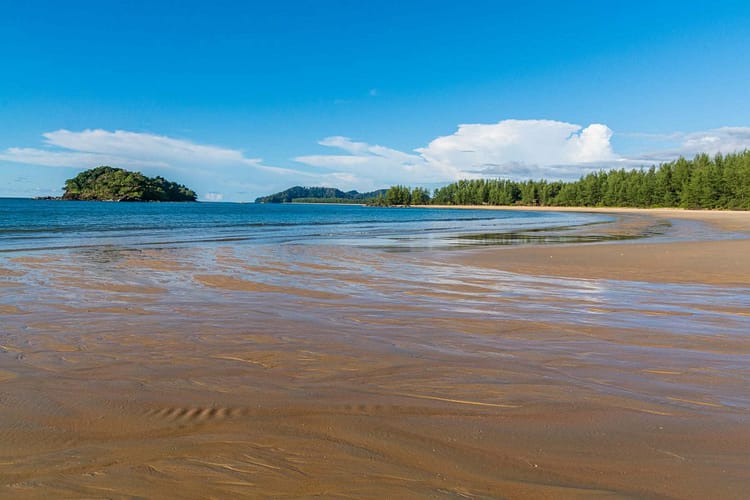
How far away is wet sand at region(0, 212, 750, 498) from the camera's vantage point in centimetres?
289

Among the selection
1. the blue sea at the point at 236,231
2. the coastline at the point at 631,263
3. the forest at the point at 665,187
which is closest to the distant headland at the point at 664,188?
the forest at the point at 665,187

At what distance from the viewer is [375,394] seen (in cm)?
422

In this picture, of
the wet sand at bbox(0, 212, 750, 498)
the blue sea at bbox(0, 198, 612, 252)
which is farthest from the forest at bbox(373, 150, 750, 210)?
the wet sand at bbox(0, 212, 750, 498)

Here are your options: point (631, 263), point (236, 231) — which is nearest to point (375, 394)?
point (631, 263)

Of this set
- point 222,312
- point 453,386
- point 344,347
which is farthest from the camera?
point 222,312

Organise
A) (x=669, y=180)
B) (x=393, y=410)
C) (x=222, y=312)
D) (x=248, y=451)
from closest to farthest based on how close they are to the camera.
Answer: (x=248, y=451), (x=393, y=410), (x=222, y=312), (x=669, y=180)

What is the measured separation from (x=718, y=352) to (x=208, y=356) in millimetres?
5808

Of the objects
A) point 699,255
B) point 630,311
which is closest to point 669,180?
point 699,255

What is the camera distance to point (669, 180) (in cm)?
11219

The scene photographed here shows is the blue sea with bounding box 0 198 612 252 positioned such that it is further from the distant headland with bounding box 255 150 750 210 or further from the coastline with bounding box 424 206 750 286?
the distant headland with bounding box 255 150 750 210

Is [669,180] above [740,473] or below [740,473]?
above

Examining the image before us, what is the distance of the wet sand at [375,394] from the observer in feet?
9.50

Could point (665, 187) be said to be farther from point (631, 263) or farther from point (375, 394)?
Result: point (375, 394)

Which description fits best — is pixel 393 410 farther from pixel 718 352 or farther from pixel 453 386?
pixel 718 352
